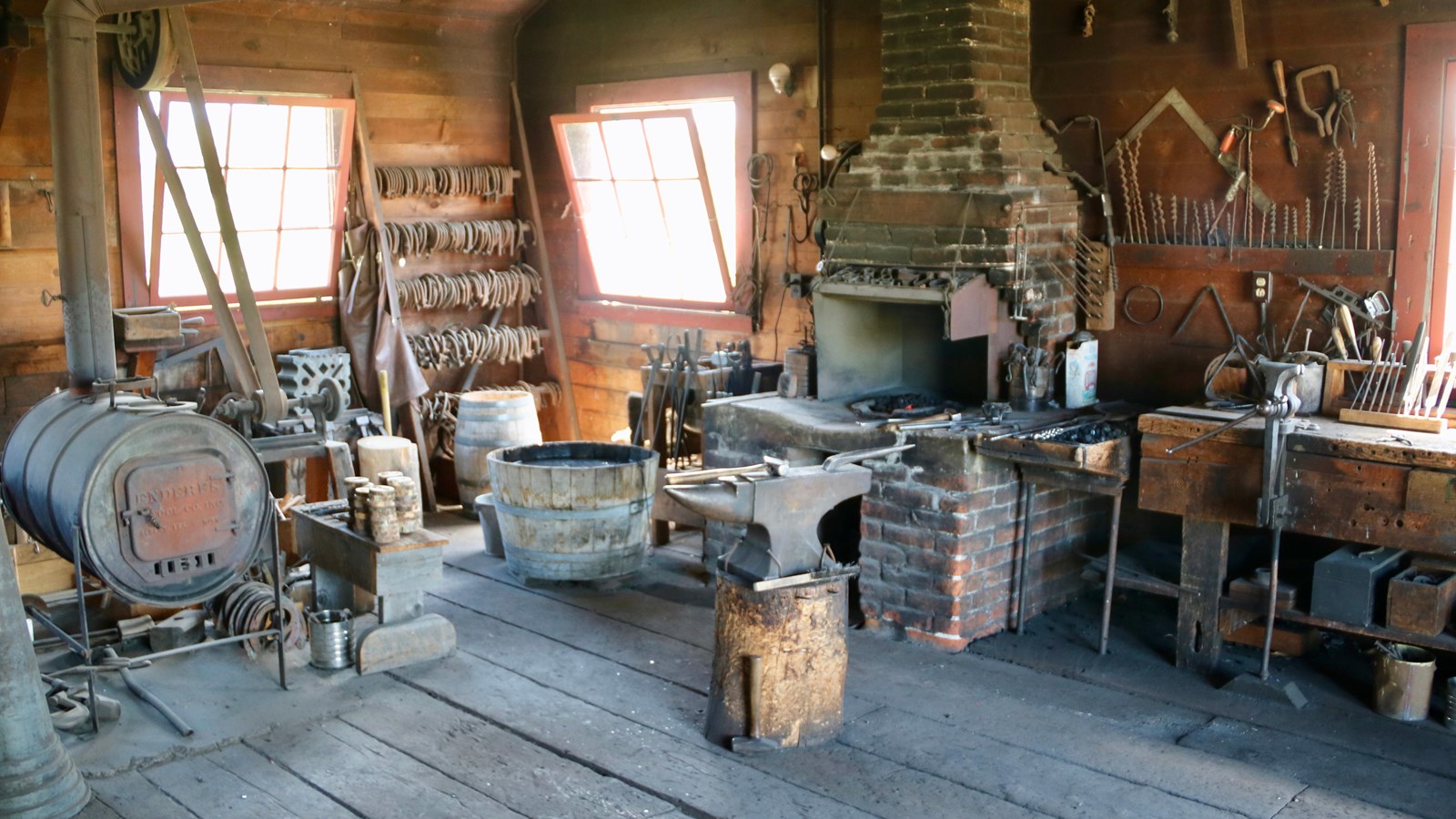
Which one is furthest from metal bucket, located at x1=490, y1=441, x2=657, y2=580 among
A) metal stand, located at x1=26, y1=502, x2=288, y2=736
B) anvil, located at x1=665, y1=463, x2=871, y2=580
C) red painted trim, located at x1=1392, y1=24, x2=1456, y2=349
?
red painted trim, located at x1=1392, y1=24, x2=1456, y2=349

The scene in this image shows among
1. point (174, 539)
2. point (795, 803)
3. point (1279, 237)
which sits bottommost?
point (795, 803)

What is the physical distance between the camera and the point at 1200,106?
553cm

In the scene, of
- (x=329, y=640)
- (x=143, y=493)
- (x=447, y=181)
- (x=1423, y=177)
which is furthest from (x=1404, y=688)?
(x=447, y=181)

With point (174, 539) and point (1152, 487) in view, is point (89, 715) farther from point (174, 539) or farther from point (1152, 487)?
point (1152, 487)

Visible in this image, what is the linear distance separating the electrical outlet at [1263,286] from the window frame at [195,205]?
4.78 metres

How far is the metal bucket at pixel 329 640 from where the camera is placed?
5004 mm

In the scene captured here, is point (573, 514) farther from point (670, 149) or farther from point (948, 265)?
point (670, 149)

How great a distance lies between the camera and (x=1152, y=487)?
4.98m

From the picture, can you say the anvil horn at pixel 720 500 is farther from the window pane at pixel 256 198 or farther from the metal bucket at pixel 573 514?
the window pane at pixel 256 198

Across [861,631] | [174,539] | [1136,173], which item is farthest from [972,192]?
[174,539]

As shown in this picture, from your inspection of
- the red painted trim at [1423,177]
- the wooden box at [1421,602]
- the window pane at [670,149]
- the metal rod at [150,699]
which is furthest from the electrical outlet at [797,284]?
the metal rod at [150,699]

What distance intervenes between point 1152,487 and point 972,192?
4.67ft

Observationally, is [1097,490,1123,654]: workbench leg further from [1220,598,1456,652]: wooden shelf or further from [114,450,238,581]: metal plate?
[114,450,238,581]: metal plate

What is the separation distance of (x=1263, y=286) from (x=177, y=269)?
5.30m
